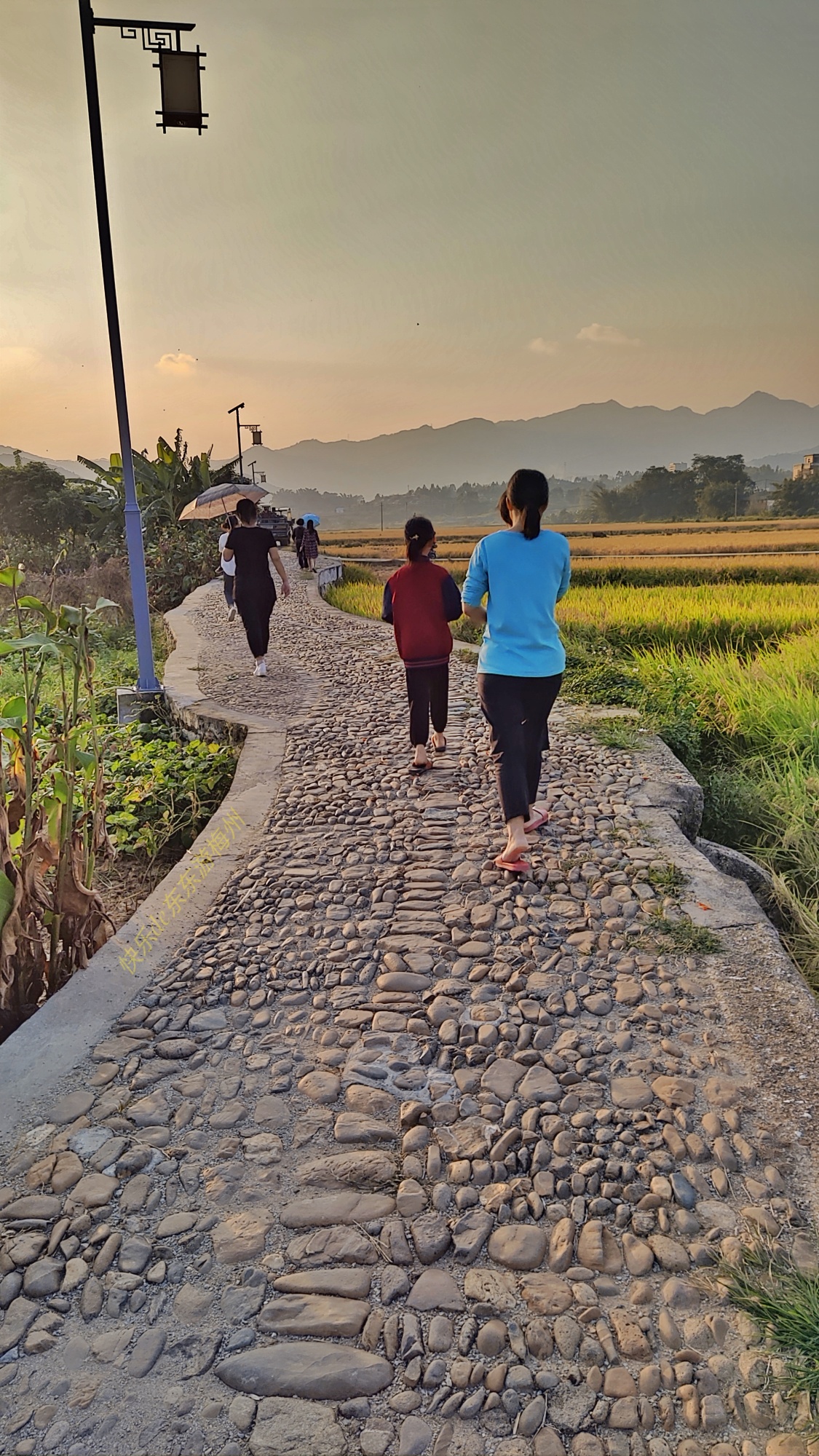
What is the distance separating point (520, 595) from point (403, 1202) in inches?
95.3

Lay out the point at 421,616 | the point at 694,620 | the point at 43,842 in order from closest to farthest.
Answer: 1. the point at 43,842
2. the point at 421,616
3. the point at 694,620

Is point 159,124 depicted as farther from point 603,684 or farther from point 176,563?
point 176,563

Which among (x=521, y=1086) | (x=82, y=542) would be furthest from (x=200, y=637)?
(x=82, y=542)

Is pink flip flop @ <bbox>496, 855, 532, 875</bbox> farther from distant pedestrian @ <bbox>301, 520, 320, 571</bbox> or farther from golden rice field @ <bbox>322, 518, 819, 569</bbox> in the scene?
distant pedestrian @ <bbox>301, 520, 320, 571</bbox>

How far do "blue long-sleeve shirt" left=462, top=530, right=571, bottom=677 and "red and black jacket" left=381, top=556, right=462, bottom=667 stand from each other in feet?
3.78

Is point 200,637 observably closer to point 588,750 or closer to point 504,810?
point 588,750

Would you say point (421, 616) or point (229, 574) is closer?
point (421, 616)

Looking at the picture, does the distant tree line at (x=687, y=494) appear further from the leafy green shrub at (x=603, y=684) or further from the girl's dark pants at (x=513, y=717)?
the girl's dark pants at (x=513, y=717)

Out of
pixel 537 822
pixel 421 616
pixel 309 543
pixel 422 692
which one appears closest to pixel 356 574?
pixel 309 543

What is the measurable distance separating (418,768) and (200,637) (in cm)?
646

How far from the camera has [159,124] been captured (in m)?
5.73

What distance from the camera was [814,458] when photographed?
52.6 meters

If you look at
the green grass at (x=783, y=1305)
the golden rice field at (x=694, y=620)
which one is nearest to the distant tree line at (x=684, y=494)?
the golden rice field at (x=694, y=620)

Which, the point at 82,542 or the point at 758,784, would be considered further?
the point at 82,542
